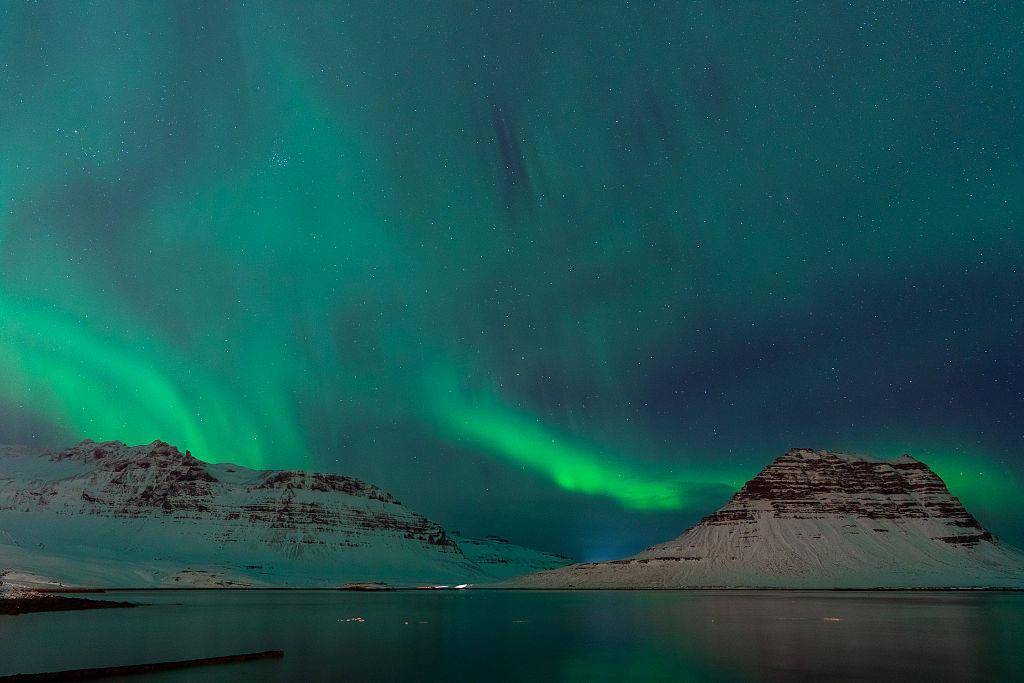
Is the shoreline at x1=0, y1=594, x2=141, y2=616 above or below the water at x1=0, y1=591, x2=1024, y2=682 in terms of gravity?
above

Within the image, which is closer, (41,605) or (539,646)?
(539,646)

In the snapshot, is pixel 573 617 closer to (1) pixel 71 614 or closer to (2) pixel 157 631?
(2) pixel 157 631

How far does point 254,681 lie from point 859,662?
32.2m

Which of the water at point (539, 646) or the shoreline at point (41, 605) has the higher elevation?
the shoreline at point (41, 605)

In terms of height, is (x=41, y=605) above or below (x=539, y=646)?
above

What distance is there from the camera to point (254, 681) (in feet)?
112

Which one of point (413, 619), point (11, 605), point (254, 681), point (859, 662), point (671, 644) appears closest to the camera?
point (254, 681)

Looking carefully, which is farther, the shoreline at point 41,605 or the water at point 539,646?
the shoreline at point 41,605

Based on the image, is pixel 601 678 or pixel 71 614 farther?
pixel 71 614

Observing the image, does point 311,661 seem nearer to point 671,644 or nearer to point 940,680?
point 671,644

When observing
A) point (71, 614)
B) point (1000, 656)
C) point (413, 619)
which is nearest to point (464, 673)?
point (1000, 656)

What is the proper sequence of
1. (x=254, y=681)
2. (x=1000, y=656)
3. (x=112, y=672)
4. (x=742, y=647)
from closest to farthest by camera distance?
(x=254, y=681) → (x=112, y=672) → (x=1000, y=656) → (x=742, y=647)

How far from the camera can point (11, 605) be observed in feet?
298

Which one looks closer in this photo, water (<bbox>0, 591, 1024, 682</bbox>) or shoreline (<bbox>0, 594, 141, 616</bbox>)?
water (<bbox>0, 591, 1024, 682</bbox>)
